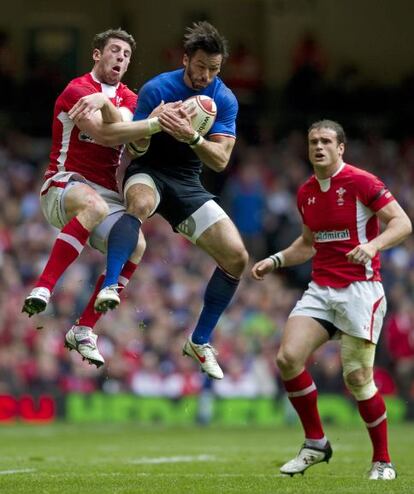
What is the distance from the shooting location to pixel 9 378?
66.9 ft

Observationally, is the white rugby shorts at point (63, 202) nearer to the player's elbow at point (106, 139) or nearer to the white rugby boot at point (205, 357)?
the player's elbow at point (106, 139)

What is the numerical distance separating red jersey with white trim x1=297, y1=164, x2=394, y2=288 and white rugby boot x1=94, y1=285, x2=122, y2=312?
1.99m

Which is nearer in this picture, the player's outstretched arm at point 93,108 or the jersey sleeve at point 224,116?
the player's outstretched arm at point 93,108

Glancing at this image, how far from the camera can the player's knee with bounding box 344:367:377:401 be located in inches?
460

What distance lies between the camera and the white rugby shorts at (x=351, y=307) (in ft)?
38.1

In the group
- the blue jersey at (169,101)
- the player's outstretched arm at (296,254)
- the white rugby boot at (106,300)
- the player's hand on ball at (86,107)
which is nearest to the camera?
the white rugby boot at (106,300)

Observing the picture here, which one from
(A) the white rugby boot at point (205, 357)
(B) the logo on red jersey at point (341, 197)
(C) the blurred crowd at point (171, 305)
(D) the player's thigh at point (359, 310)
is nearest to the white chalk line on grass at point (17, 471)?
(A) the white rugby boot at point (205, 357)

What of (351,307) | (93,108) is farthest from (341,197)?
(93,108)

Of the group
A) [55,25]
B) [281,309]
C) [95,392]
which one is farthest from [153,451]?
[55,25]

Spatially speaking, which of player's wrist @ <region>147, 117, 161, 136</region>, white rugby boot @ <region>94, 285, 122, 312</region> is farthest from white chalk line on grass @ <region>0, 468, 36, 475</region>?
player's wrist @ <region>147, 117, 161, 136</region>

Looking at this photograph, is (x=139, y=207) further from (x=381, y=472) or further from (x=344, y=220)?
(x=381, y=472)

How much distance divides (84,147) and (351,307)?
2588 mm

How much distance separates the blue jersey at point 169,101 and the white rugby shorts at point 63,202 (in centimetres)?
41

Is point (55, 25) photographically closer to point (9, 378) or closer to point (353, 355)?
point (9, 378)
